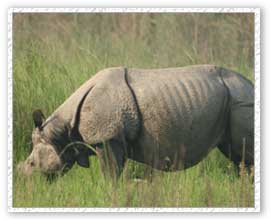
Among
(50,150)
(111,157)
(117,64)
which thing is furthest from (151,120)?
(117,64)

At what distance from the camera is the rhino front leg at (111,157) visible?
28.3 ft

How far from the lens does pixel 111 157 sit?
8.62 meters

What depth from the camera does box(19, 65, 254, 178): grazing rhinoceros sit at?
8641 mm

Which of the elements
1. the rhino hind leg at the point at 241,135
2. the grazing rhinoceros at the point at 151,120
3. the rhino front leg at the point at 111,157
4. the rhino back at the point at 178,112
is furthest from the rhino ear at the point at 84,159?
the rhino hind leg at the point at 241,135

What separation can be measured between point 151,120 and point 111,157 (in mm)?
398

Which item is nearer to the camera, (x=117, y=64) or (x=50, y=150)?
(x=50, y=150)

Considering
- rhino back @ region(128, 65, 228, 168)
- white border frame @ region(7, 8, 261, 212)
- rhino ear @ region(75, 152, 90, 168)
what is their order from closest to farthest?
white border frame @ region(7, 8, 261, 212)
rhino back @ region(128, 65, 228, 168)
rhino ear @ region(75, 152, 90, 168)

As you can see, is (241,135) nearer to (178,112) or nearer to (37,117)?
(178,112)

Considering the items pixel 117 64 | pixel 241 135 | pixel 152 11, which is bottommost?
pixel 241 135

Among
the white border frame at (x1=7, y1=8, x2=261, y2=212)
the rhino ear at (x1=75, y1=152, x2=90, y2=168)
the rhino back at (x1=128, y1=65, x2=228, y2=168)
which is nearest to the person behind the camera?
the white border frame at (x1=7, y1=8, x2=261, y2=212)

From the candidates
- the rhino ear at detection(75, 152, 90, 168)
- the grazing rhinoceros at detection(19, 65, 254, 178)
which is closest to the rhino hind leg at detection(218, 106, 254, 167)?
the grazing rhinoceros at detection(19, 65, 254, 178)

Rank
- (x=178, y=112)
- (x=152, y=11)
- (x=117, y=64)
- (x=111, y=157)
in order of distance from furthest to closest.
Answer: (x=117, y=64) < (x=152, y=11) < (x=178, y=112) < (x=111, y=157)

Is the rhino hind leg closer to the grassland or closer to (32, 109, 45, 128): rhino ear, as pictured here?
the grassland
